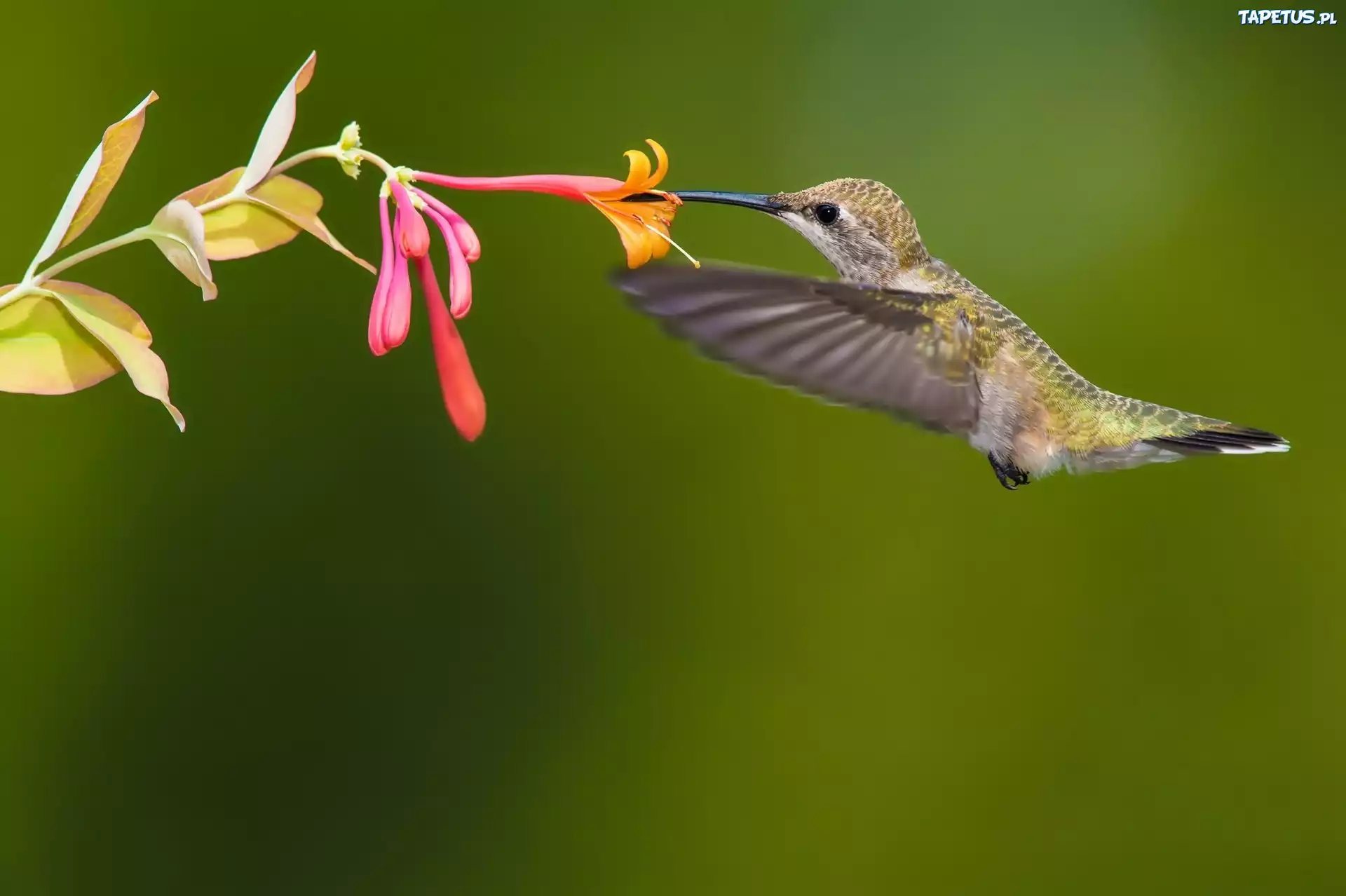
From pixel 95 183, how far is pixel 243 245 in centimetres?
16

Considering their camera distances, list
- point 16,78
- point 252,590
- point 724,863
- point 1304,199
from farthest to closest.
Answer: point 1304,199, point 724,863, point 252,590, point 16,78

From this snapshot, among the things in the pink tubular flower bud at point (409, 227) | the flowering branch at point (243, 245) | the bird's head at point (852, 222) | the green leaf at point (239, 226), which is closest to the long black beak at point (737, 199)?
the bird's head at point (852, 222)

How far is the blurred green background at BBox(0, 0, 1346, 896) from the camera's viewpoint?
3070mm

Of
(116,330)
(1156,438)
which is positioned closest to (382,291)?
(116,330)

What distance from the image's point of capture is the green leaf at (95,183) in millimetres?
965

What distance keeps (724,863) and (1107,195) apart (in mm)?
2158

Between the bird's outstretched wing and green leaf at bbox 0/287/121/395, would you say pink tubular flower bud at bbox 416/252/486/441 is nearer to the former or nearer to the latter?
the bird's outstretched wing

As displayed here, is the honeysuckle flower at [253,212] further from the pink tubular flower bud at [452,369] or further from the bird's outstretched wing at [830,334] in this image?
the bird's outstretched wing at [830,334]

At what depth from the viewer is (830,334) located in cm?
156

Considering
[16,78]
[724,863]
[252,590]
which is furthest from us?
[724,863]

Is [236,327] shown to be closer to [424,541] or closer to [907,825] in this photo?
[424,541]

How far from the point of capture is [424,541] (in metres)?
3.30

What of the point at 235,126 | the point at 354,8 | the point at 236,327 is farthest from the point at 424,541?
the point at 354,8

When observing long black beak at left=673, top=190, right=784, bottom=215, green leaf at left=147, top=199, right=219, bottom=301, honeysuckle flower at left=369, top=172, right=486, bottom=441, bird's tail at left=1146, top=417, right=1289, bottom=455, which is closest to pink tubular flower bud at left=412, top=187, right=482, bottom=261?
honeysuckle flower at left=369, top=172, right=486, bottom=441
